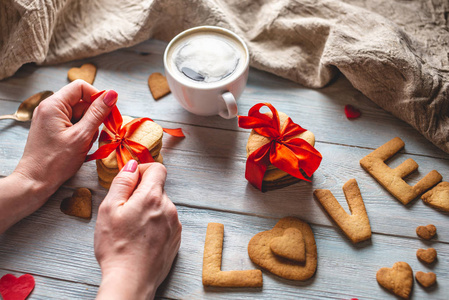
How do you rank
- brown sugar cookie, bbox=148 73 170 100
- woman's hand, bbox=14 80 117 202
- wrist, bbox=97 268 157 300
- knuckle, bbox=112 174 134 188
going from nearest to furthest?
1. wrist, bbox=97 268 157 300
2. knuckle, bbox=112 174 134 188
3. woman's hand, bbox=14 80 117 202
4. brown sugar cookie, bbox=148 73 170 100

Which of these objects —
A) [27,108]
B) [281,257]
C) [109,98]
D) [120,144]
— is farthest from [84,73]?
[281,257]

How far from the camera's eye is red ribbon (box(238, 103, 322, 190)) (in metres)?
0.98

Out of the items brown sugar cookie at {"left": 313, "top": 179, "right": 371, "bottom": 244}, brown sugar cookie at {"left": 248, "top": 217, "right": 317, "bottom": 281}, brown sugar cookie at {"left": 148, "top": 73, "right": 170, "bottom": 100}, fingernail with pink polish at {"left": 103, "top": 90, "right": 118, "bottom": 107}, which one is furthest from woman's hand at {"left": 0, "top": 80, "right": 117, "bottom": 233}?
brown sugar cookie at {"left": 313, "top": 179, "right": 371, "bottom": 244}

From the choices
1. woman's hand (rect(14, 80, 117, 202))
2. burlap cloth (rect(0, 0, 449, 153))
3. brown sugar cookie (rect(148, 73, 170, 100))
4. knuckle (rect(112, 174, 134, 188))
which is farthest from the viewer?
brown sugar cookie (rect(148, 73, 170, 100))

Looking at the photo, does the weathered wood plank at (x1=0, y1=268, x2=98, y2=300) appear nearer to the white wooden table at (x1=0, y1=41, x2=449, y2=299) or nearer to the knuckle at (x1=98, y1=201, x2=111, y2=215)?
the white wooden table at (x1=0, y1=41, x2=449, y2=299)

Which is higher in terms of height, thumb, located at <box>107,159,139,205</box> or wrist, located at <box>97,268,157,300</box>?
thumb, located at <box>107,159,139,205</box>

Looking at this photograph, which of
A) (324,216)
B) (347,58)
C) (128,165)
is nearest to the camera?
(128,165)

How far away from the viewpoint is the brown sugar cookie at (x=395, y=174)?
42.2 inches

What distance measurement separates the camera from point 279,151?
3.24 ft

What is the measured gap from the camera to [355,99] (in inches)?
50.1

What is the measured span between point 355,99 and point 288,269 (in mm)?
642

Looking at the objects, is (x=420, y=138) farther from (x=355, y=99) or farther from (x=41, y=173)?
(x=41, y=173)

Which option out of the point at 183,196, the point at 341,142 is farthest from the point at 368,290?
the point at 183,196

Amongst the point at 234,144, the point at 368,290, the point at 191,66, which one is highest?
the point at 191,66
